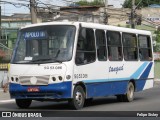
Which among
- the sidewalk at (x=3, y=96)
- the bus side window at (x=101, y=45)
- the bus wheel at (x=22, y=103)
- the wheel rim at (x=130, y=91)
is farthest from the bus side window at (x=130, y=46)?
the sidewalk at (x=3, y=96)

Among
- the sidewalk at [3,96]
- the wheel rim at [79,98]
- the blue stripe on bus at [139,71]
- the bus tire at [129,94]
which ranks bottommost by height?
the sidewalk at [3,96]

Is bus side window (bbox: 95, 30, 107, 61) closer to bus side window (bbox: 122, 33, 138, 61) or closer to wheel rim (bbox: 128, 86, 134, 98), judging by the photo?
bus side window (bbox: 122, 33, 138, 61)

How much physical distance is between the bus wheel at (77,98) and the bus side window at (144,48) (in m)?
5.64

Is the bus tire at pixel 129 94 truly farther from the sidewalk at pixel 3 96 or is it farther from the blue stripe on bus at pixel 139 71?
the sidewalk at pixel 3 96

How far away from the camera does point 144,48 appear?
2202 cm

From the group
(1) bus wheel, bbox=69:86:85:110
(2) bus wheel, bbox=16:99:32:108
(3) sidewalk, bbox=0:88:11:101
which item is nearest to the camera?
(1) bus wheel, bbox=69:86:85:110

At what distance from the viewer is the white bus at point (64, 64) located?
623 inches

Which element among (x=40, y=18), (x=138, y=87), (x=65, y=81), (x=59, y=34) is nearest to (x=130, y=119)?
(x=65, y=81)

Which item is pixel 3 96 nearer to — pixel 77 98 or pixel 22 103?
pixel 22 103

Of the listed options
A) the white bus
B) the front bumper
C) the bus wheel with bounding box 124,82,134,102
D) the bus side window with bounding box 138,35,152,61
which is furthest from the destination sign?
the bus side window with bounding box 138,35,152,61

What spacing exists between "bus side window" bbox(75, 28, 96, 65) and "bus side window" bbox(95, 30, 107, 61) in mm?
388

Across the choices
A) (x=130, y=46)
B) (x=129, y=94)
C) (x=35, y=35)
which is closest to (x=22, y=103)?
(x=35, y=35)

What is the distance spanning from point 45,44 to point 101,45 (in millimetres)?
2319

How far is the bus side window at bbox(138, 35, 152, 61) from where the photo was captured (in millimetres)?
21625
